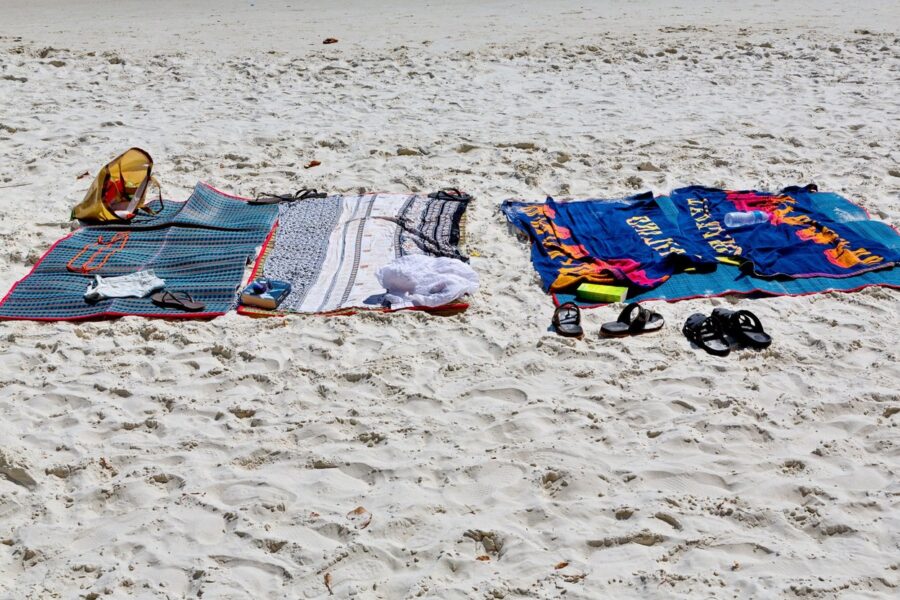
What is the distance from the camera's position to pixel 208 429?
390 centimetres

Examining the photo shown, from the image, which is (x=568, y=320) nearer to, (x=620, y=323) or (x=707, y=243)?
(x=620, y=323)

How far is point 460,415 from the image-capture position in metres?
3.98

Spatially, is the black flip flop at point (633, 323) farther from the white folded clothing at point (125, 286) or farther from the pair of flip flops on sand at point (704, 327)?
the white folded clothing at point (125, 286)

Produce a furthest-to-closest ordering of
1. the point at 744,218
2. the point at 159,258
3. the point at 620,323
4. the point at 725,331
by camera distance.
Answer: the point at 744,218 → the point at 159,258 → the point at 620,323 → the point at 725,331

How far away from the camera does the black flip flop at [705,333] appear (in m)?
4.48

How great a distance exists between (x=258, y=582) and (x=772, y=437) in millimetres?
2260

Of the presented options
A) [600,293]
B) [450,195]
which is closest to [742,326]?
[600,293]

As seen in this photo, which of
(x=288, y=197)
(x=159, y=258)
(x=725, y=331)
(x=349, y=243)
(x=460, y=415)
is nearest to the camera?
(x=460, y=415)

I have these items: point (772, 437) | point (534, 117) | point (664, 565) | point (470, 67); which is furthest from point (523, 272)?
point (470, 67)

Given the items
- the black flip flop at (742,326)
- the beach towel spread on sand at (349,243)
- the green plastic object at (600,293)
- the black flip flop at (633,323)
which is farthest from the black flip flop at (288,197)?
the black flip flop at (742,326)

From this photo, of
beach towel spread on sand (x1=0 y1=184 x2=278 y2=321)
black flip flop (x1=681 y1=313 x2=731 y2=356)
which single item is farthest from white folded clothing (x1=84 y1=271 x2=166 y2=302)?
black flip flop (x1=681 y1=313 x2=731 y2=356)

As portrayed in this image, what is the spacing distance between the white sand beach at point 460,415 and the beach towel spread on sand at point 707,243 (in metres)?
0.21

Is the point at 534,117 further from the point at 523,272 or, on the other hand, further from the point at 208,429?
the point at 208,429

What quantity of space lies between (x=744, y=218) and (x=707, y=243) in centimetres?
46
